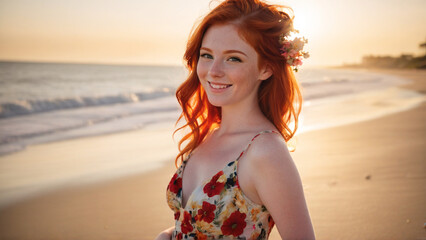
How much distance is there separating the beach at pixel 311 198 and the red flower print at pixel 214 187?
2084mm

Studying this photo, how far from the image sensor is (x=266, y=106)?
8.10 ft

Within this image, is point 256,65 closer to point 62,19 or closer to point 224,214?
point 224,214

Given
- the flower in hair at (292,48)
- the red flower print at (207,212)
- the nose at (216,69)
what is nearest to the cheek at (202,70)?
the nose at (216,69)

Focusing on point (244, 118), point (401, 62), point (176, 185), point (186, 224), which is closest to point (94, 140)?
point (176, 185)

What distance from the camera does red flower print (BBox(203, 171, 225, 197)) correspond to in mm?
2051

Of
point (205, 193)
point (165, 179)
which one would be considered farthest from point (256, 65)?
Answer: point (165, 179)

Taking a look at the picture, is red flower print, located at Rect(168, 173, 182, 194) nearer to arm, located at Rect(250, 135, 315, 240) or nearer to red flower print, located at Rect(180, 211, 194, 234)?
red flower print, located at Rect(180, 211, 194, 234)

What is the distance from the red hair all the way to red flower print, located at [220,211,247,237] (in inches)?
23.1

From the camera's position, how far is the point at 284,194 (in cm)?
184

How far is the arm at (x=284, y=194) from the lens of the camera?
1.84 meters

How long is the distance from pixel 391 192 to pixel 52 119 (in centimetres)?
971

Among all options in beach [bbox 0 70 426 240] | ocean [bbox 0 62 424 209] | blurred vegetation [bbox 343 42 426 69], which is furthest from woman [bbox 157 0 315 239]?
blurred vegetation [bbox 343 42 426 69]

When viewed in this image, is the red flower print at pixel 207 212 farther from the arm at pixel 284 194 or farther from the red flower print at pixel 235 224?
the arm at pixel 284 194

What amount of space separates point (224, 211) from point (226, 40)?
35.7 inches
